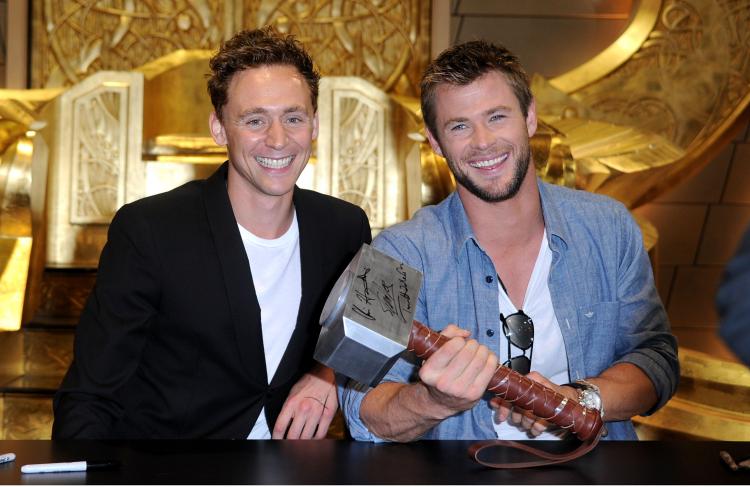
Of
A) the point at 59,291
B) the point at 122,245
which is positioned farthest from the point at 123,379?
the point at 59,291

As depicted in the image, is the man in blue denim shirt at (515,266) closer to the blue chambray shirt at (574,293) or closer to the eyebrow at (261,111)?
the blue chambray shirt at (574,293)

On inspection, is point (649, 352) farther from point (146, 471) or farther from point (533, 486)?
point (146, 471)

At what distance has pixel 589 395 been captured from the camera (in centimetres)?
140

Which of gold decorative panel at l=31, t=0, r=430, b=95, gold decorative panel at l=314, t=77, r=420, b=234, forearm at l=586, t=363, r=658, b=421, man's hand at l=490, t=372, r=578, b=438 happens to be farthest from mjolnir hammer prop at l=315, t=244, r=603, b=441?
gold decorative panel at l=31, t=0, r=430, b=95

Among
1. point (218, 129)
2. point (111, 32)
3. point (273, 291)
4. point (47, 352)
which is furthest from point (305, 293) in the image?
point (111, 32)

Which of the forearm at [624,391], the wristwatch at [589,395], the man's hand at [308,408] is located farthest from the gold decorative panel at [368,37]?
the wristwatch at [589,395]

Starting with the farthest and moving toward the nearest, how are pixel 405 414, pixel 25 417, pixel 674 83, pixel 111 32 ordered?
pixel 111 32
pixel 674 83
pixel 25 417
pixel 405 414

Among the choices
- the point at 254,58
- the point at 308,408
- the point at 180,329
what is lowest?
the point at 308,408

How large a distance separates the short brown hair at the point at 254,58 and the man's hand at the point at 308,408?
0.58m

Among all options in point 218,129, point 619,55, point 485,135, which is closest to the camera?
point 485,135

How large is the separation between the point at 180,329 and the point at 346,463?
76 cm

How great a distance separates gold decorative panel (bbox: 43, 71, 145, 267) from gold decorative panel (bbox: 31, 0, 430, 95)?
2.98 ft

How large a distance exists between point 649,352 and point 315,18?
2.94m

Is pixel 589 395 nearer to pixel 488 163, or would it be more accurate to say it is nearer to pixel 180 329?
pixel 488 163
